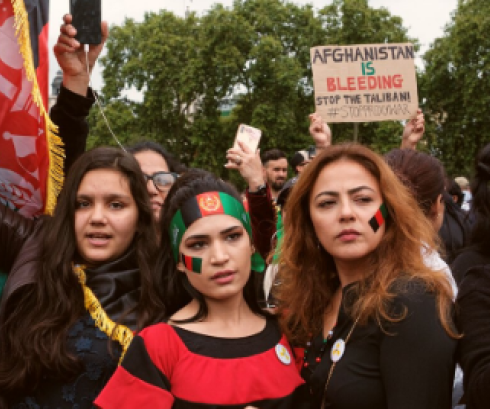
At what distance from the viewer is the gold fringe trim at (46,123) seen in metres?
2.76

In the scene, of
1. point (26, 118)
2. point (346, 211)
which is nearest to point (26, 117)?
point (26, 118)

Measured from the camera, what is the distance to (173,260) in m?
2.66

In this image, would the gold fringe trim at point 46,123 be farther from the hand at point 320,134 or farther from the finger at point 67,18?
the hand at point 320,134

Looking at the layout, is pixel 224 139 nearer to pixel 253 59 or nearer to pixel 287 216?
pixel 253 59

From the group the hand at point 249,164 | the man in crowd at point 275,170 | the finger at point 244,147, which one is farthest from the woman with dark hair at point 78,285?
the man in crowd at point 275,170

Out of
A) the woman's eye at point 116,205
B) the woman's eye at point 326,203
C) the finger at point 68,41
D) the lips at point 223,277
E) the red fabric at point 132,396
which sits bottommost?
the red fabric at point 132,396

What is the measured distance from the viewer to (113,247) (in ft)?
8.86

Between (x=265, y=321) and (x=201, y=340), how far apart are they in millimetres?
356

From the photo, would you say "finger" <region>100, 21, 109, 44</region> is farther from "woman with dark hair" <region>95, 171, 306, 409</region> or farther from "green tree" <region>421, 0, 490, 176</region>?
"green tree" <region>421, 0, 490, 176</region>

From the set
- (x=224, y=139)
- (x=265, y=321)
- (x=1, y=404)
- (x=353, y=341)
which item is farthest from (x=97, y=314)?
(x=224, y=139)

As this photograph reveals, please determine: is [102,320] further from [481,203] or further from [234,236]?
[481,203]

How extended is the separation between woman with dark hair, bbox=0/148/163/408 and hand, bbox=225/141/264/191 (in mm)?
993

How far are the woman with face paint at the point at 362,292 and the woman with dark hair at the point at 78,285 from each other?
25.1 inches

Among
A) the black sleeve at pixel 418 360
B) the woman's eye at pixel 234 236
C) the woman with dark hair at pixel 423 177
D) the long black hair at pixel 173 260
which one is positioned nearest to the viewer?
the black sleeve at pixel 418 360
